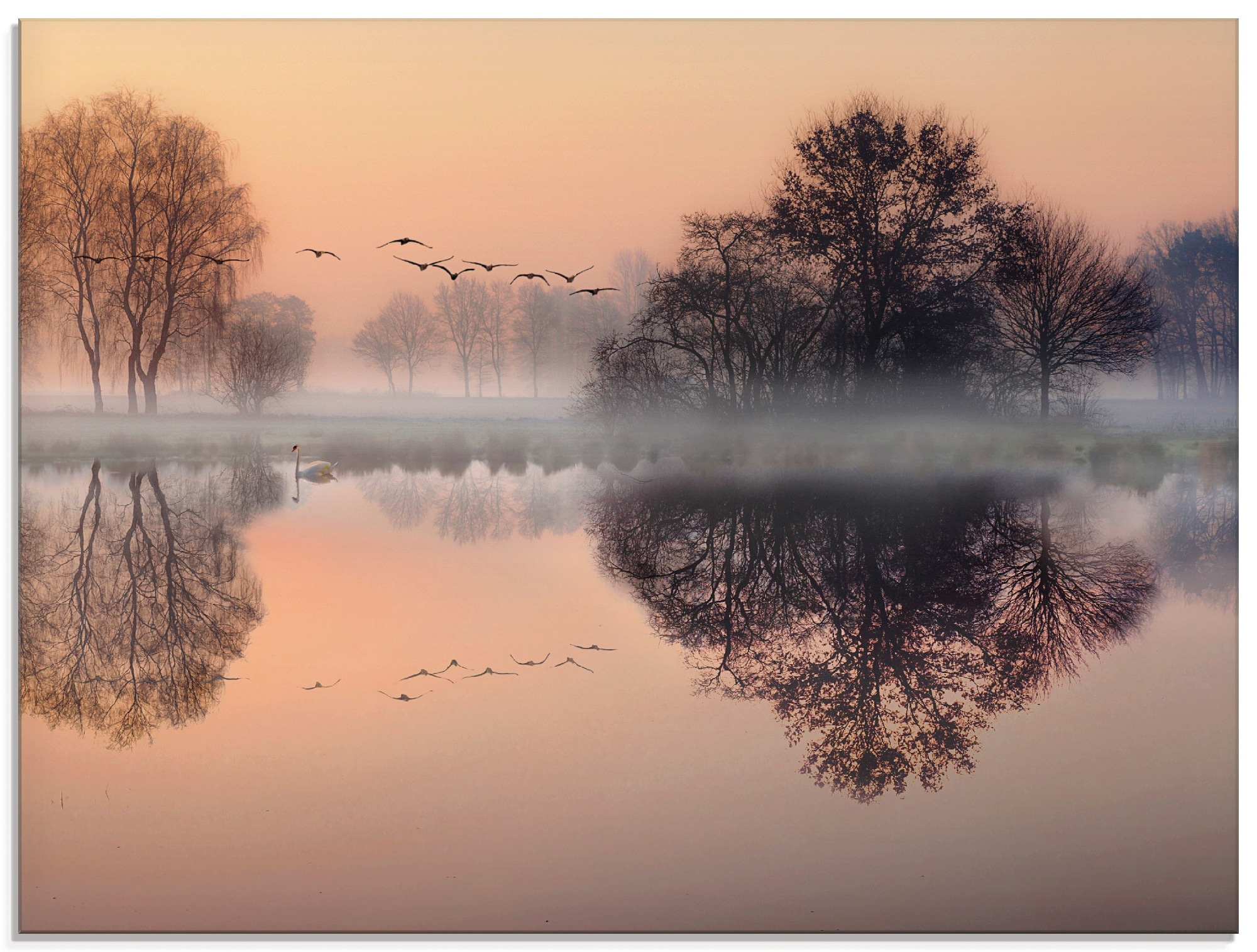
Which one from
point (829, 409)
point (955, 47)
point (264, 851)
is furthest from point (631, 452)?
point (264, 851)

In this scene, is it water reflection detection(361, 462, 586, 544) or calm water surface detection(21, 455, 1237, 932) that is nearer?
calm water surface detection(21, 455, 1237, 932)

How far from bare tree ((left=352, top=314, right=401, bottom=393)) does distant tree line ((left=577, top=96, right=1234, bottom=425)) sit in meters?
4.86

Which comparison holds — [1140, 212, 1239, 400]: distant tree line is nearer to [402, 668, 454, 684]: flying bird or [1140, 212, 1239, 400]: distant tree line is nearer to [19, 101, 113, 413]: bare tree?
[402, 668, 454, 684]: flying bird

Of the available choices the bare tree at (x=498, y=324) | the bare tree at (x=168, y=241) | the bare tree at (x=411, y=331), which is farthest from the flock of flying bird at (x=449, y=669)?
Answer: the bare tree at (x=498, y=324)

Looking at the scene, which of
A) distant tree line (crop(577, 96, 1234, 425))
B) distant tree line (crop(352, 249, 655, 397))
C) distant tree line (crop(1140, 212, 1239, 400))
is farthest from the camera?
distant tree line (crop(352, 249, 655, 397))

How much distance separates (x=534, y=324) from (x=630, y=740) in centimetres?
1808

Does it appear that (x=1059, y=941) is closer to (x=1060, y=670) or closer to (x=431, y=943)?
(x=1060, y=670)

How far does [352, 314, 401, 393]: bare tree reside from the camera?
1800 cm

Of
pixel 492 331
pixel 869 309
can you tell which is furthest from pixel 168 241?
pixel 869 309

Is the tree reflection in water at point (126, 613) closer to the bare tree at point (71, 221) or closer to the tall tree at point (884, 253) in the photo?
the bare tree at point (71, 221)

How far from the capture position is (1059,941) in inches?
128

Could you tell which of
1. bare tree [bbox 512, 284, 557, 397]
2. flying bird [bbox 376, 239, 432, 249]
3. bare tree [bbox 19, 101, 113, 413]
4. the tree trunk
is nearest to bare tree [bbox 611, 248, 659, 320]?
flying bird [bbox 376, 239, 432, 249]

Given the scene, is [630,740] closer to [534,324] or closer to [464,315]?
[534,324]

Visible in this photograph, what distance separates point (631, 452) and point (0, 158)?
39.0 feet
